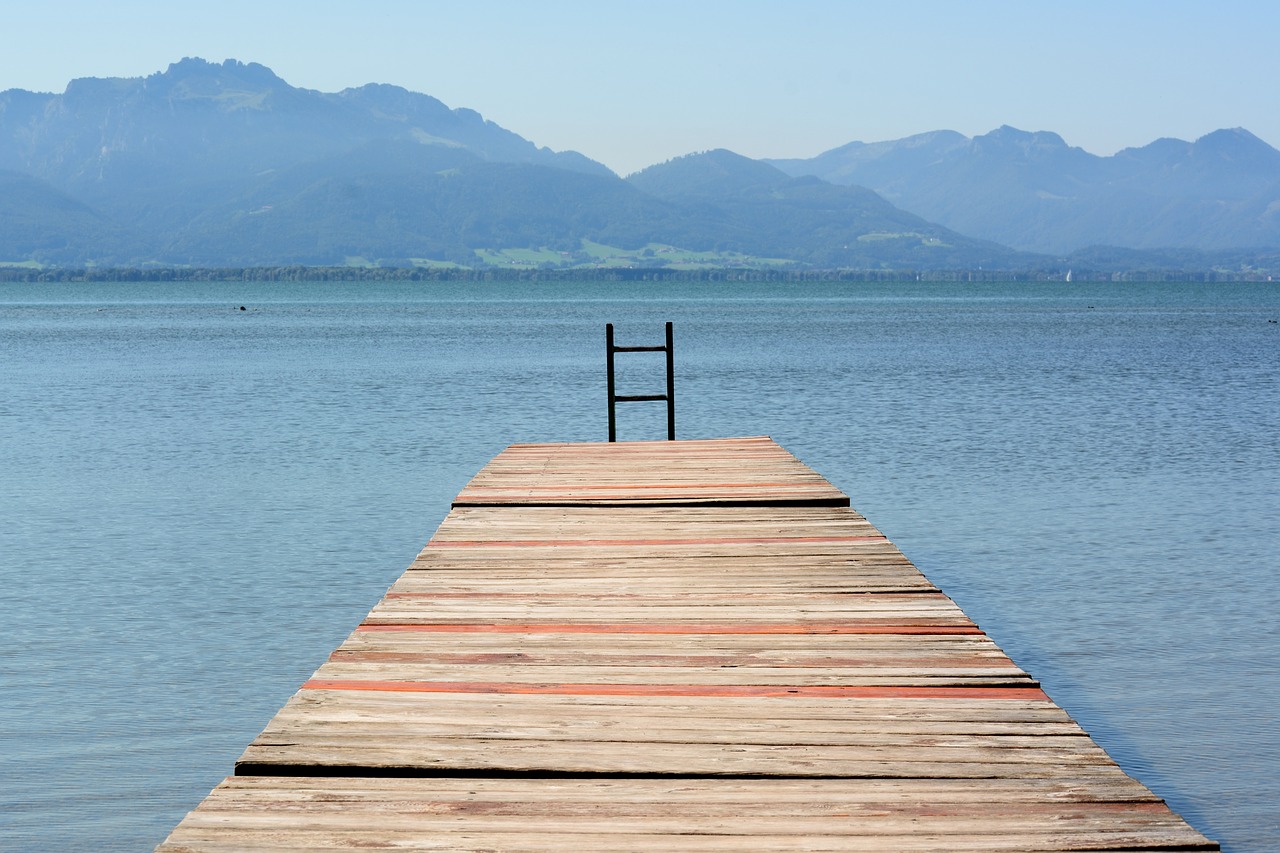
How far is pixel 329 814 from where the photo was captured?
498 centimetres

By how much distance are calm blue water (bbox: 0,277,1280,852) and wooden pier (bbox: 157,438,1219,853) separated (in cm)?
250

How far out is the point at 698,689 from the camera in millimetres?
6570

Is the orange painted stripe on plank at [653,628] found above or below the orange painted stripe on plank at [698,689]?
below

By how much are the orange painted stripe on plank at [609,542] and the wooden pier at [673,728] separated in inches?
21.6

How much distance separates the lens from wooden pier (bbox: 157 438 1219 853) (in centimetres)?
482

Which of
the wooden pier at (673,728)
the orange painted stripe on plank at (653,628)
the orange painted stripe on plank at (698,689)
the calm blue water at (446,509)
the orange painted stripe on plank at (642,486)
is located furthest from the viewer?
the orange painted stripe on plank at (642,486)

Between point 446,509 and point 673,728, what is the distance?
52.1 ft

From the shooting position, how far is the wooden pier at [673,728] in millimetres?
4820

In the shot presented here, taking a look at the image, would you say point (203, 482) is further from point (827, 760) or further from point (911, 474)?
point (827, 760)

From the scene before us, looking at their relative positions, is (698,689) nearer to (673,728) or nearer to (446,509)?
(673,728)

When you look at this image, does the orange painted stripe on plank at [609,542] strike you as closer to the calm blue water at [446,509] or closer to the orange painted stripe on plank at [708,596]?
the orange painted stripe on plank at [708,596]

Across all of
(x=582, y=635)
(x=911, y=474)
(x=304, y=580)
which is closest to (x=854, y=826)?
(x=582, y=635)

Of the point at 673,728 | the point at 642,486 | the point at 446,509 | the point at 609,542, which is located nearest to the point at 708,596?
the point at 609,542

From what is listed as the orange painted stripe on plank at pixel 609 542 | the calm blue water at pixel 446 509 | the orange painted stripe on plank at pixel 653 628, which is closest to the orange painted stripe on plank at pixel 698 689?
the orange painted stripe on plank at pixel 653 628
